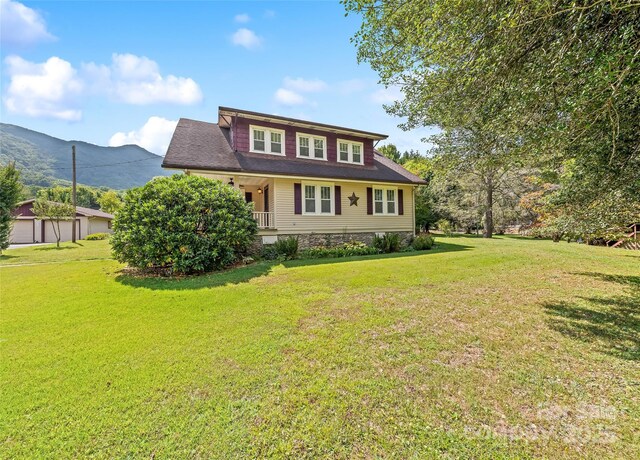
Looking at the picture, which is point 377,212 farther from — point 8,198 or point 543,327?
point 8,198

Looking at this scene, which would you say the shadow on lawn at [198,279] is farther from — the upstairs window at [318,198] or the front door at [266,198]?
the front door at [266,198]

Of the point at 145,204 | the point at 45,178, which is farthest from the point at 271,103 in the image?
the point at 45,178

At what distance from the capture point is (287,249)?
1105 cm

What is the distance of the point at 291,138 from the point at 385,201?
6145 mm

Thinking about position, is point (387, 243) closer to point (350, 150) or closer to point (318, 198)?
point (318, 198)

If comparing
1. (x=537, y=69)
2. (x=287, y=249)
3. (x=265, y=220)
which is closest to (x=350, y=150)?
(x=265, y=220)

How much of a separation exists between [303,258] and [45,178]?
8798 cm

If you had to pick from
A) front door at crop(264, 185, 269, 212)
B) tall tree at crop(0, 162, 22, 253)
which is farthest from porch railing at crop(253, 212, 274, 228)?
tall tree at crop(0, 162, 22, 253)

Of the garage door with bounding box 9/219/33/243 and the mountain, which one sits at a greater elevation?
the mountain

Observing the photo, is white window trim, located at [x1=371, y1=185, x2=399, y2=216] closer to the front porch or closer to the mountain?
the front porch

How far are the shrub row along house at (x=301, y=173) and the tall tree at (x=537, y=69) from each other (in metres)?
7.51

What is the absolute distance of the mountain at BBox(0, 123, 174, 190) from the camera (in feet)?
231

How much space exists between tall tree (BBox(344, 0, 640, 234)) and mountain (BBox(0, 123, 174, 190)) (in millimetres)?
66323

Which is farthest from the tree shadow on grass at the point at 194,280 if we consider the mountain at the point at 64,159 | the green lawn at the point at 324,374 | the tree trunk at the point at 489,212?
the mountain at the point at 64,159
